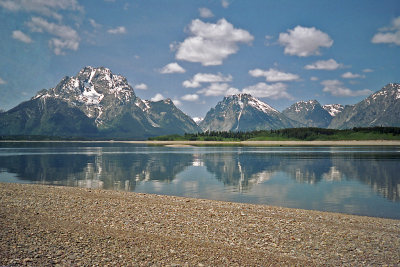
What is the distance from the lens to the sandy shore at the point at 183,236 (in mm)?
16016

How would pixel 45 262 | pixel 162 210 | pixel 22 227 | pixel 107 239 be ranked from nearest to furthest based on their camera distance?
pixel 45 262 < pixel 107 239 < pixel 22 227 < pixel 162 210

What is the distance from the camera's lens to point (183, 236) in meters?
19.9

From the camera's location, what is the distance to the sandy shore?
16.0 metres

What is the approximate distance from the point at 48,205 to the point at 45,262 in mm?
15240

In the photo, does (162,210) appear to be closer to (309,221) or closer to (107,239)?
(107,239)

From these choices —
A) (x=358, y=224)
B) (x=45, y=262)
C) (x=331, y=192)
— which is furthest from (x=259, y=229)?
(x=331, y=192)

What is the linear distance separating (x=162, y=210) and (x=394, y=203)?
2812 centimetres

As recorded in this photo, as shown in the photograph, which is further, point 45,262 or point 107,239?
point 107,239

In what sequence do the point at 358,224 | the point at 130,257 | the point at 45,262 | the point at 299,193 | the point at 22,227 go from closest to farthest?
the point at 45,262 < the point at 130,257 < the point at 22,227 < the point at 358,224 < the point at 299,193

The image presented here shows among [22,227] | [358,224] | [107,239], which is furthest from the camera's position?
[358,224]

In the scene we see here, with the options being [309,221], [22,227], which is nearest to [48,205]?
[22,227]

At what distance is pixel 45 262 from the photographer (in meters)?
14.9

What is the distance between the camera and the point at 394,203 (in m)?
36.1

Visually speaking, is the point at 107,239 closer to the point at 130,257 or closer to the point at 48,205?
the point at 130,257
